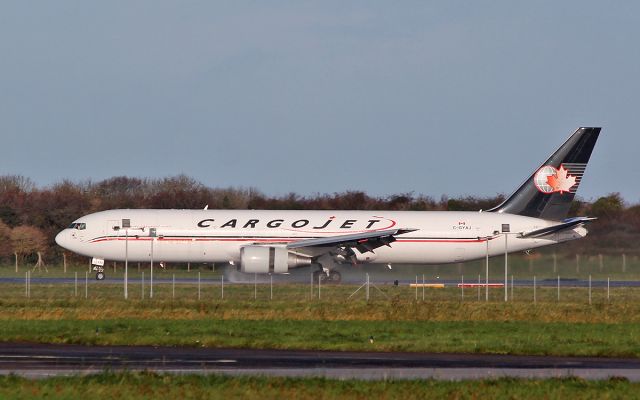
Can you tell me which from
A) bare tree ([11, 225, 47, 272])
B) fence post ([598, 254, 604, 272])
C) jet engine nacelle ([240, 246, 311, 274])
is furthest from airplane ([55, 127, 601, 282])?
bare tree ([11, 225, 47, 272])

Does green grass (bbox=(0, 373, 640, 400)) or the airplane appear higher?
the airplane

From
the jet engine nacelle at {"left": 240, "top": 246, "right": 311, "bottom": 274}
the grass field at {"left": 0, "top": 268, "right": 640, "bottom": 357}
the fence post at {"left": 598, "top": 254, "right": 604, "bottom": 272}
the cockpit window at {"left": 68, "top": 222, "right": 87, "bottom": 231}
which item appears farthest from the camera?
the fence post at {"left": 598, "top": 254, "right": 604, "bottom": 272}

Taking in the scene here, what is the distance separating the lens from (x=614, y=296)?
48.0m

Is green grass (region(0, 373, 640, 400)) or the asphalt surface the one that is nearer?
green grass (region(0, 373, 640, 400))

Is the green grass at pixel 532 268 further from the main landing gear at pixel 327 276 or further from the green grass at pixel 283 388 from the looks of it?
the green grass at pixel 283 388

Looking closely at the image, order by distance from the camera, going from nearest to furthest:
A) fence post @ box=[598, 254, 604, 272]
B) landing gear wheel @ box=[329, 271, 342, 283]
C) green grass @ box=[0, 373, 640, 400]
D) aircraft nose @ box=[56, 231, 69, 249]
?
green grass @ box=[0, 373, 640, 400] < landing gear wheel @ box=[329, 271, 342, 283] < aircraft nose @ box=[56, 231, 69, 249] < fence post @ box=[598, 254, 604, 272]

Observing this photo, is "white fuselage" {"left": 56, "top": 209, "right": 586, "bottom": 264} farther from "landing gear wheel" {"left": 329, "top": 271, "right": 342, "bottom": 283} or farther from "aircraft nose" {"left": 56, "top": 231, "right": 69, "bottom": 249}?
"landing gear wheel" {"left": 329, "top": 271, "right": 342, "bottom": 283}

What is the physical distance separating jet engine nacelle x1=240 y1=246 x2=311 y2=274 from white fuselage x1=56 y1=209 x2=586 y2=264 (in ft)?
6.13

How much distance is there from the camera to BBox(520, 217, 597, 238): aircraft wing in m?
54.8

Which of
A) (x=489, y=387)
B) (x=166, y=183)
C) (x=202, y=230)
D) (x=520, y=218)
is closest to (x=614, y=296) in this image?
(x=520, y=218)

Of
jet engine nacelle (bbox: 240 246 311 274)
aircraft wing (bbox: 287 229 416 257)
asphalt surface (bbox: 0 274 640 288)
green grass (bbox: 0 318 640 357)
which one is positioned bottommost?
asphalt surface (bbox: 0 274 640 288)

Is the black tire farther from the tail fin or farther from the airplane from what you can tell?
the tail fin

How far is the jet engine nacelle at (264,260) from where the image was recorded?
52.2 m

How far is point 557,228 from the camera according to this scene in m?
55.8
